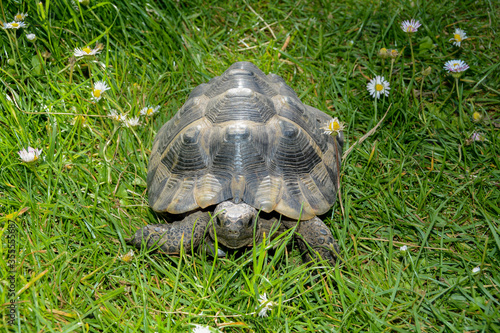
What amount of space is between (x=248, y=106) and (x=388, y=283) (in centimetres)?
163

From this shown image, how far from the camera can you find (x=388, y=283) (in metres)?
2.67

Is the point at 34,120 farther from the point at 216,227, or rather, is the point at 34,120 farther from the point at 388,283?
the point at 388,283

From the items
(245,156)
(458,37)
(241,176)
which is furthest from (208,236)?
(458,37)

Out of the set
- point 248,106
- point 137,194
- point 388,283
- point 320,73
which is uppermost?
point 248,106

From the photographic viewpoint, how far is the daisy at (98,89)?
358 centimetres

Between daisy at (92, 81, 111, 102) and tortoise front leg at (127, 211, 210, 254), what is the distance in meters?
1.49

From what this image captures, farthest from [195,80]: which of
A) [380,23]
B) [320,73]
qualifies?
[380,23]

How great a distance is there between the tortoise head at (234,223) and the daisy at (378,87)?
193cm

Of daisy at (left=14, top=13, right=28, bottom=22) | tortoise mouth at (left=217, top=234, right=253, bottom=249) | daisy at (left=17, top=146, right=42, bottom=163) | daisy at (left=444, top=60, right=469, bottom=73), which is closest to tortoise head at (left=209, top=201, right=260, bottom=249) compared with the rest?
tortoise mouth at (left=217, top=234, right=253, bottom=249)

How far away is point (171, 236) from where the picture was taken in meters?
2.78

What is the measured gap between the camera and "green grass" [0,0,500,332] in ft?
8.16

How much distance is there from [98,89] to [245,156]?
1779mm

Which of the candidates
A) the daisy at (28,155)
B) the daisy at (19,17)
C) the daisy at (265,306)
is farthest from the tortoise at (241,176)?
the daisy at (19,17)

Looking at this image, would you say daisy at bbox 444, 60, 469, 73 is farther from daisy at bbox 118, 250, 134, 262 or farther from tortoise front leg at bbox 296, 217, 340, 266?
daisy at bbox 118, 250, 134, 262
